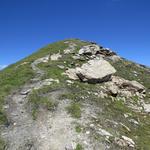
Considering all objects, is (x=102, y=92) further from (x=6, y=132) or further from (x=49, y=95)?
(x=6, y=132)

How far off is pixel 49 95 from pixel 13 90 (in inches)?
233

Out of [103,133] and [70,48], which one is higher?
[70,48]

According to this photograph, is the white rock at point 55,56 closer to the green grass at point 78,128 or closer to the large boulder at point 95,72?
the large boulder at point 95,72

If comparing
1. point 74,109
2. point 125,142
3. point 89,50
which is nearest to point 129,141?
point 125,142

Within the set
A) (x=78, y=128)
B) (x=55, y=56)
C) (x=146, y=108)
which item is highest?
(x=55, y=56)

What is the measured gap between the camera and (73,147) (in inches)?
804

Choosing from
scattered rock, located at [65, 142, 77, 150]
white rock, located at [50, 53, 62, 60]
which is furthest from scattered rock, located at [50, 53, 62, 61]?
scattered rock, located at [65, 142, 77, 150]

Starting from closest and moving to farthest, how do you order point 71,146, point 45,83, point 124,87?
point 71,146
point 45,83
point 124,87

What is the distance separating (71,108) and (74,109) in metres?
0.37

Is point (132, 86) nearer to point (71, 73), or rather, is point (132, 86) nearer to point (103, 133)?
point (71, 73)

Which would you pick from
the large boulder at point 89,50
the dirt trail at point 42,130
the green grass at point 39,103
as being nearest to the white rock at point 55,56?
the large boulder at point 89,50

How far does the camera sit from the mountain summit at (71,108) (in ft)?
71.6

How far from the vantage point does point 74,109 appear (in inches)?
1038

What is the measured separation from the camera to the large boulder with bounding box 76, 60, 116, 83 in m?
35.8
